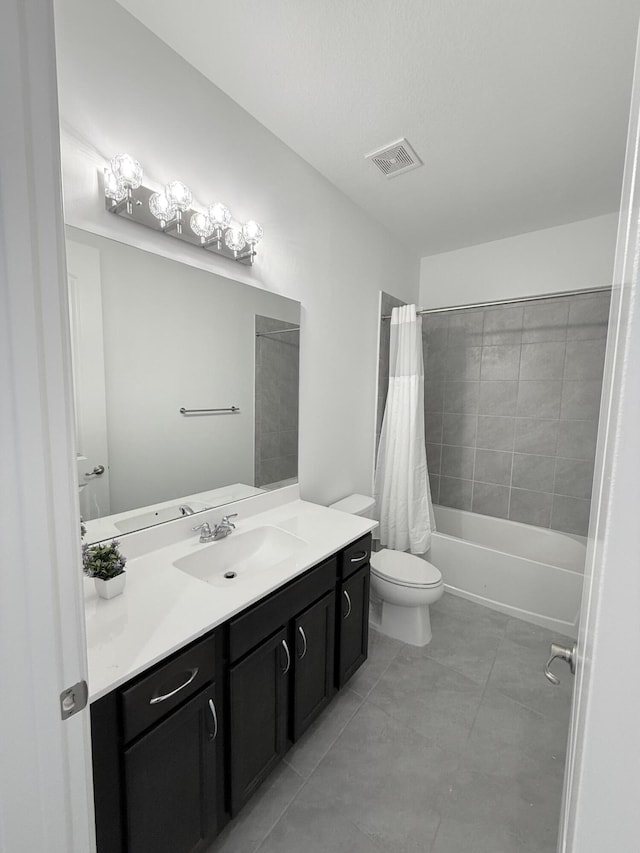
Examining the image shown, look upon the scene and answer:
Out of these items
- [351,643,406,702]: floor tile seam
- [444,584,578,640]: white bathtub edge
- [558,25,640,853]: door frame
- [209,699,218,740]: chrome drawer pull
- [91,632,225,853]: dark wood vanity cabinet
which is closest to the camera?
[558,25,640,853]: door frame

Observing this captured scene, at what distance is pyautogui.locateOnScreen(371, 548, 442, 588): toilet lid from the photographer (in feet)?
6.63

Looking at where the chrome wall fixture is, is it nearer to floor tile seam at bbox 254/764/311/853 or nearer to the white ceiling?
the white ceiling

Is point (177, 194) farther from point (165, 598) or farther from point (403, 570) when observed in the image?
point (403, 570)

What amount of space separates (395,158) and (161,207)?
128 centimetres

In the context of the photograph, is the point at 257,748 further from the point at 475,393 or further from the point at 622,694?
the point at 475,393

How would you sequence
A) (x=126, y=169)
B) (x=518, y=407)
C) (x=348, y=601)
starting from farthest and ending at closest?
1. (x=518, y=407)
2. (x=348, y=601)
3. (x=126, y=169)

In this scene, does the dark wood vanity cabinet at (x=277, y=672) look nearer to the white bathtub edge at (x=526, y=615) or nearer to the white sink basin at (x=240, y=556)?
the white sink basin at (x=240, y=556)

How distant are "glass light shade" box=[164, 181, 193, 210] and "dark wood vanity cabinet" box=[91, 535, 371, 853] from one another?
4.63 feet

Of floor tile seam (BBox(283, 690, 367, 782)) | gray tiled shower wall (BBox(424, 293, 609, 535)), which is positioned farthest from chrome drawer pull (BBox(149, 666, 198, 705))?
gray tiled shower wall (BBox(424, 293, 609, 535))

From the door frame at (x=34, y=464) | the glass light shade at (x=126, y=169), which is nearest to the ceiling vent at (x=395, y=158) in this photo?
the glass light shade at (x=126, y=169)

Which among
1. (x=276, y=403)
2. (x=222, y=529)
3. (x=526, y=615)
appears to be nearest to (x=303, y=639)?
(x=222, y=529)

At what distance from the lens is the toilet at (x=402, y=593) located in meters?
2.00

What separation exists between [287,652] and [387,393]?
1.94m

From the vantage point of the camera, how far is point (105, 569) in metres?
1.04
